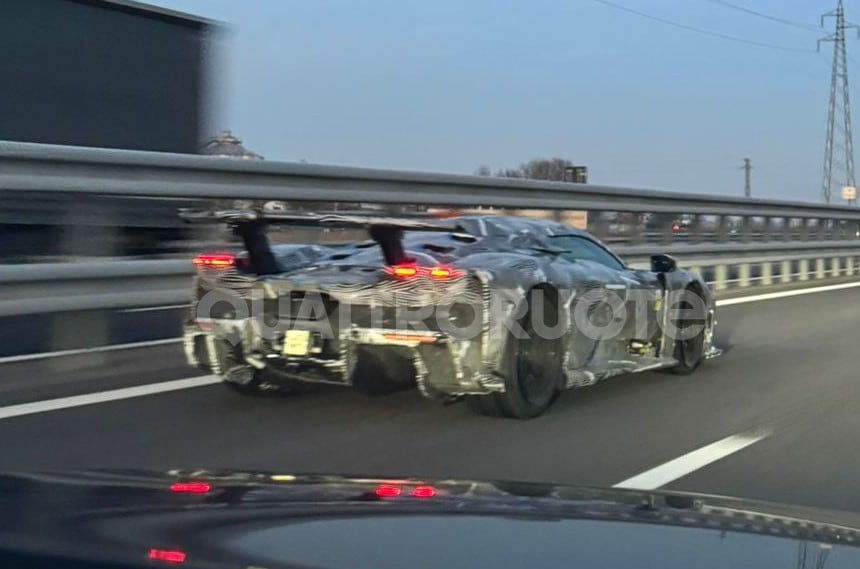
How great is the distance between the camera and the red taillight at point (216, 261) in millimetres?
7125

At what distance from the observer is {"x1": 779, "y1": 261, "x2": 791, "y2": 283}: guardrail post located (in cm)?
2003

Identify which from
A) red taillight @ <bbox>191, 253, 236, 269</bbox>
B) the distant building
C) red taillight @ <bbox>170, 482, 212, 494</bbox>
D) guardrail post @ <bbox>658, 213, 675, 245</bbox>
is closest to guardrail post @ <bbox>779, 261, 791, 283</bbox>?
guardrail post @ <bbox>658, 213, 675, 245</bbox>

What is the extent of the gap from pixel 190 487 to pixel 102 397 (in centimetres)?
438

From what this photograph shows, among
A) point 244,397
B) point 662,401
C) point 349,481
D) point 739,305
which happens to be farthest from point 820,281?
point 349,481

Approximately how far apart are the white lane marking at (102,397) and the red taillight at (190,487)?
12.7 ft

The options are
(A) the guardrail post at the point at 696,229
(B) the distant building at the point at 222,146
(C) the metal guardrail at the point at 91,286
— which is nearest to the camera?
(C) the metal guardrail at the point at 91,286

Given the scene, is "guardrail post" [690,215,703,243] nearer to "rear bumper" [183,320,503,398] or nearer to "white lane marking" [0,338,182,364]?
"white lane marking" [0,338,182,364]

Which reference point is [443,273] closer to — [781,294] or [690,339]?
[690,339]

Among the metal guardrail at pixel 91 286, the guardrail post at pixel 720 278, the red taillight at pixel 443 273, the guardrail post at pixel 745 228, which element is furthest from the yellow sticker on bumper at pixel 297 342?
the guardrail post at pixel 745 228

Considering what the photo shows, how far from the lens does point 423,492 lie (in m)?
3.40

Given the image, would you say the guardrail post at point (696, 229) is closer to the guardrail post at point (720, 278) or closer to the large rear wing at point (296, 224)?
the guardrail post at point (720, 278)

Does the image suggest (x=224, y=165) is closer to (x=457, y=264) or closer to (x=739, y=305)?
(x=457, y=264)

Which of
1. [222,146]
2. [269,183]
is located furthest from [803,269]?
[269,183]

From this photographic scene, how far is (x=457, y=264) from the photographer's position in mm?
6859
